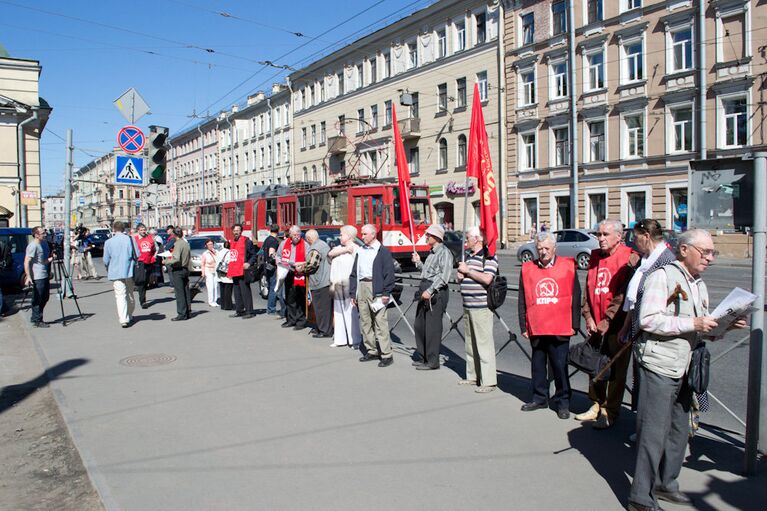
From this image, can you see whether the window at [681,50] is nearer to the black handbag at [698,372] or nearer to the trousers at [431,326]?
the trousers at [431,326]

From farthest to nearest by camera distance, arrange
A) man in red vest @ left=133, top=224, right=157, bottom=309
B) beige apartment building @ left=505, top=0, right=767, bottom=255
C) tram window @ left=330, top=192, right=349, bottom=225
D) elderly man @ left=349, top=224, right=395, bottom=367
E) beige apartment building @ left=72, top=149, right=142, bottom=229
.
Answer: beige apartment building @ left=72, top=149, right=142, bottom=229
beige apartment building @ left=505, top=0, right=767, bottom=255
tram window @ left=330, top=192, right=349, bottom=225
man in red vest @ left=133, top=224, right=157, bottom=309
elderly man @ left=349, top=224, right=395, bottom=367

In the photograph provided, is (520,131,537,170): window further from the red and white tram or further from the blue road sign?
the blue road sign

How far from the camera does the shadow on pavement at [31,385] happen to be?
281 inches

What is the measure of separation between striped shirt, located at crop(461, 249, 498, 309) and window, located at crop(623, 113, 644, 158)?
86.3ft

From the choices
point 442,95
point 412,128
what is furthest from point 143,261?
point 412,128

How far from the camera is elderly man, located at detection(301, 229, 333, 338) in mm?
10500

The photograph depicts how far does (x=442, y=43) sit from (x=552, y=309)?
122ft

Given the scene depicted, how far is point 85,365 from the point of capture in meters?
8.52

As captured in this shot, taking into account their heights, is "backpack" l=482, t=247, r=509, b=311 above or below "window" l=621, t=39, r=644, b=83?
below

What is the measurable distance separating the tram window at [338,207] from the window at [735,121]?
622 inches

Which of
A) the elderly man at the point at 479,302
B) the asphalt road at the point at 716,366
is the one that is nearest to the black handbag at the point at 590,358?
the asphalt road at the point at 716,366

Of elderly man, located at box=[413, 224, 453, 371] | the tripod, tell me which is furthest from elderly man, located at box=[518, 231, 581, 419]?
the tripod

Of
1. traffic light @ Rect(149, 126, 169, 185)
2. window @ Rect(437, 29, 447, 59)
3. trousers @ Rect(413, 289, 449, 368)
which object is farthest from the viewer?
window @ Rect(437, 29, 447, 59)

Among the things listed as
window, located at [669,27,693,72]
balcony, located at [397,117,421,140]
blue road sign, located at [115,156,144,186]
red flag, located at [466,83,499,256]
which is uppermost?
window, located at [669,27,693,72]
